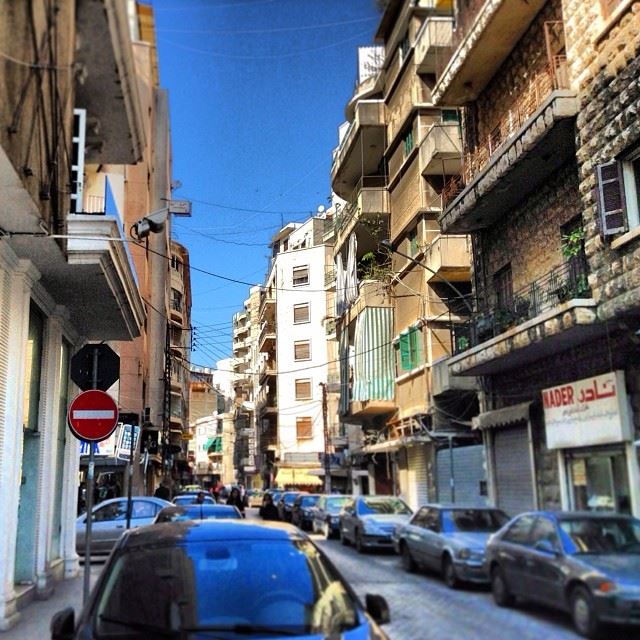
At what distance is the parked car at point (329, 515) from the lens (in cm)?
2607

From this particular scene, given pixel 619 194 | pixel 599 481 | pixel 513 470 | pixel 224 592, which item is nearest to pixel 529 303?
pixel 619 194

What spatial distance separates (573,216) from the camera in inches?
640

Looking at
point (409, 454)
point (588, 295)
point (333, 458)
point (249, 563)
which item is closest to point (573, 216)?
point (588, 295)

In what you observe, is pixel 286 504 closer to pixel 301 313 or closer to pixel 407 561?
pixel 407 561

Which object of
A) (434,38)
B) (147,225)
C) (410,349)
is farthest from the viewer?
(410,349)

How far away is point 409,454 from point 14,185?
81.9 ft

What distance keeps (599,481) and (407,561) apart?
419 cm

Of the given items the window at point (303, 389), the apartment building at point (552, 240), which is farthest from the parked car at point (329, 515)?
the window at point (303, 389)

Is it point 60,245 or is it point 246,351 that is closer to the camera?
point 60,245

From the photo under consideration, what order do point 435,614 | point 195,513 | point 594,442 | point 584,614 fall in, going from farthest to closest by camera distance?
point 195,513 < point 594,442 < point 435,614 < point 584,614

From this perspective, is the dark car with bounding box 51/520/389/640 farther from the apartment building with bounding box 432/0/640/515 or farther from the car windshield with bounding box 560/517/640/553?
the apartment building with bounding box 432/0/640/515

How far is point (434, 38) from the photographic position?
28.0 meters

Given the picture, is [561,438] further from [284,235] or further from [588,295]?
[284,235]

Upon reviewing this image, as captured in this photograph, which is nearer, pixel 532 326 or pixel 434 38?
pixel 532 326
